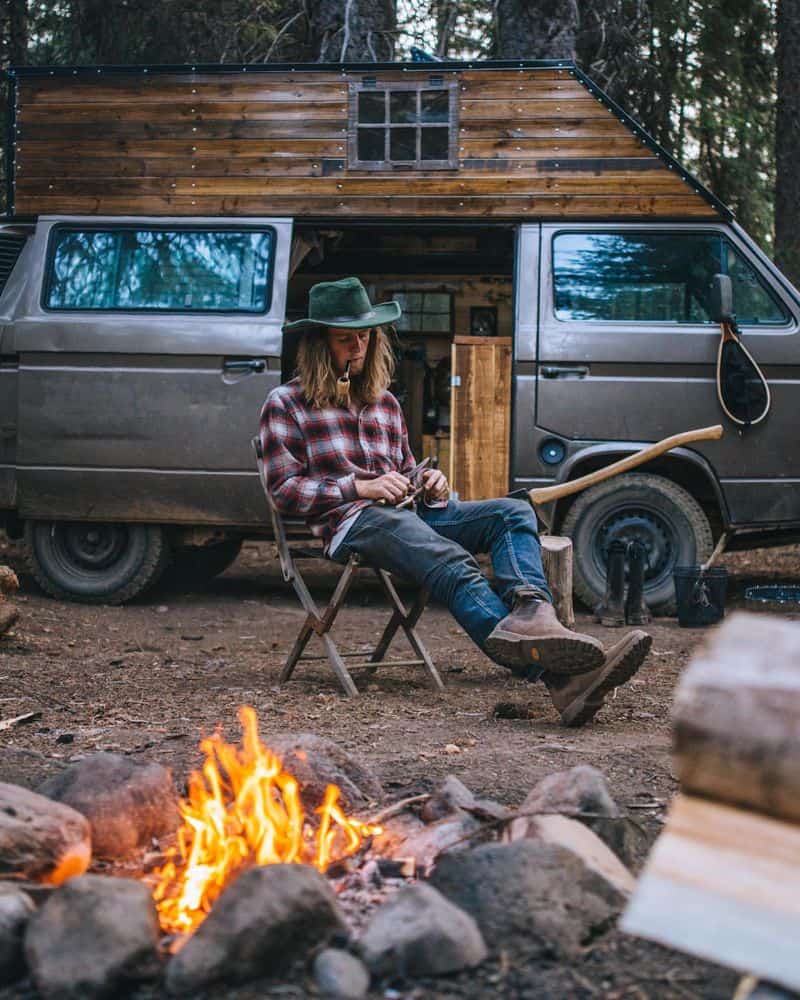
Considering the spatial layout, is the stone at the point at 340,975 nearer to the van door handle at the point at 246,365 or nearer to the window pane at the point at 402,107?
the van door handle at the point at 246,365

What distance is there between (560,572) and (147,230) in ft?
9.59

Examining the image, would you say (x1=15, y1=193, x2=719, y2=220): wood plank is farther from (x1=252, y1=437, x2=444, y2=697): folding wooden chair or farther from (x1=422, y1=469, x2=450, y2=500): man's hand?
(x1=422, y1=469, x2=450, y2=500): man's hand

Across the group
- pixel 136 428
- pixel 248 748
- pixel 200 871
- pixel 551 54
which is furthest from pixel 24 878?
pixel 551 54

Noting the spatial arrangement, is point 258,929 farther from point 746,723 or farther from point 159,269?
point 159,269

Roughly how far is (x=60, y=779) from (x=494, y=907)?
1143mm

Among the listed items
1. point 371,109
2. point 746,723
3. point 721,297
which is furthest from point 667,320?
point 746,723

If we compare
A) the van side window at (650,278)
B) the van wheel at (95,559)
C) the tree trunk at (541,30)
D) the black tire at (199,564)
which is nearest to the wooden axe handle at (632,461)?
the van side window at (650,278)

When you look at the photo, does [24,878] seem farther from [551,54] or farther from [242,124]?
[551,54]

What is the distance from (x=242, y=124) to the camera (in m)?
6.96

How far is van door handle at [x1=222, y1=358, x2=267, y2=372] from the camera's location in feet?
22.7

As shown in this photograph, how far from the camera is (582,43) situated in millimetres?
11289

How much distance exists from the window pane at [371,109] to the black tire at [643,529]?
2.27m

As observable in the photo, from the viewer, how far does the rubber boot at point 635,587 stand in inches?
266

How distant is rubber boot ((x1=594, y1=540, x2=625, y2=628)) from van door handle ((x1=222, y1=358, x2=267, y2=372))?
207 centimetres
